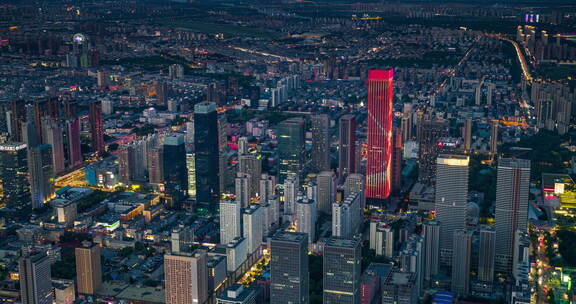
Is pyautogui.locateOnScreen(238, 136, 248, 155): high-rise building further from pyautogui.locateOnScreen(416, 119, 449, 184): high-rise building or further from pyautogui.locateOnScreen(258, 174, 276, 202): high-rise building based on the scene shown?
pyautogui.locateOnScreen(416, 119, 449, 184): high-rise building

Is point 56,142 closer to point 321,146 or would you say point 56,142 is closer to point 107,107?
point 321,146

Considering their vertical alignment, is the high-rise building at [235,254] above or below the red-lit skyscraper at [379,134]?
below

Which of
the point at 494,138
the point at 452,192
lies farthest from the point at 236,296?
the point at 494,138

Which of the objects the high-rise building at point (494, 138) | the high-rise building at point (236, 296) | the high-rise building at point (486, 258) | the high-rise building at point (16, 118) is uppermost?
the high-rise building at point (16, 118)

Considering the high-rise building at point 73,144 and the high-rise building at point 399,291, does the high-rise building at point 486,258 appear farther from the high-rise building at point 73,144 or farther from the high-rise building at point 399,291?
the high-rise building at point 73,144

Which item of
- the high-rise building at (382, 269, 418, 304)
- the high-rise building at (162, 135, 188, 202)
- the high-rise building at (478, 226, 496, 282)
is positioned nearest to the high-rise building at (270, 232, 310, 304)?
the high-rise building at (382, 269, 418, 304)

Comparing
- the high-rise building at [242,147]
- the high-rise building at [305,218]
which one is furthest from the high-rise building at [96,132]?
the high-rise building at [305,218]

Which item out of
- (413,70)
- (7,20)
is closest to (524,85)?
(413,70)
